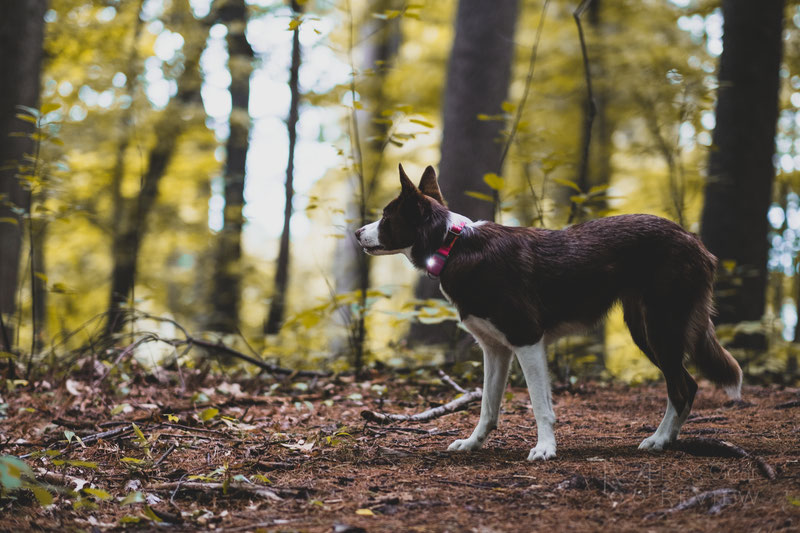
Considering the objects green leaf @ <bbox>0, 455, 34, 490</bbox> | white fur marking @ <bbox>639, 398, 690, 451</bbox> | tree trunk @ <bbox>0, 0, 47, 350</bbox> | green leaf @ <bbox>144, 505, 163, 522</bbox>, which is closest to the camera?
green leaf @ <bbox>0, 455, 34, 490</bbox>

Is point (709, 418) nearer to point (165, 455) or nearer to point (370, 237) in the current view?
point (370, 237)

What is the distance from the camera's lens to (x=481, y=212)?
7324mm

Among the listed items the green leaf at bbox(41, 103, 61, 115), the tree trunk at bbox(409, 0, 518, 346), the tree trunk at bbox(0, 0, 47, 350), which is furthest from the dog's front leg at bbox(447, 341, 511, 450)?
the tree trunk at bbox(0, 0, 47, 350)

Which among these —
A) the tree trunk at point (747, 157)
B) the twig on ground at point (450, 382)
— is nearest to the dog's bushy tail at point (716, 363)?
the twig on ground at point (450, 382)

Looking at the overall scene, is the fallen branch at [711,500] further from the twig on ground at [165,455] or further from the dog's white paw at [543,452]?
the twig on ground at [165,455]

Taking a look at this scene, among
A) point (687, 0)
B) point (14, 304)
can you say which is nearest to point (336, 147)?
point (14, 304)

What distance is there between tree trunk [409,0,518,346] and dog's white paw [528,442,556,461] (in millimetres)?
3921

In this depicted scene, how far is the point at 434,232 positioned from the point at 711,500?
206 cm

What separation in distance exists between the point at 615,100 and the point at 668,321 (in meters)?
12.0

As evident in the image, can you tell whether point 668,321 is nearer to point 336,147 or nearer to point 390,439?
point 390,439

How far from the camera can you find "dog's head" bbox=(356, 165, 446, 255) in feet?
12.6

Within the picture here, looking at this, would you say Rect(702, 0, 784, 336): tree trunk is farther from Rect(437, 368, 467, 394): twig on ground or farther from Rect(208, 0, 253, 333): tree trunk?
Rect(208, 0, 253, 333): tree trunk

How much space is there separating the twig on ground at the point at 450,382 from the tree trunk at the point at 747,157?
4.13 m

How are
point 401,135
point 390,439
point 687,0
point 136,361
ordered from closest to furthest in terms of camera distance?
point 390,439 < point 401,135 < point 136,361 < point 687,0
